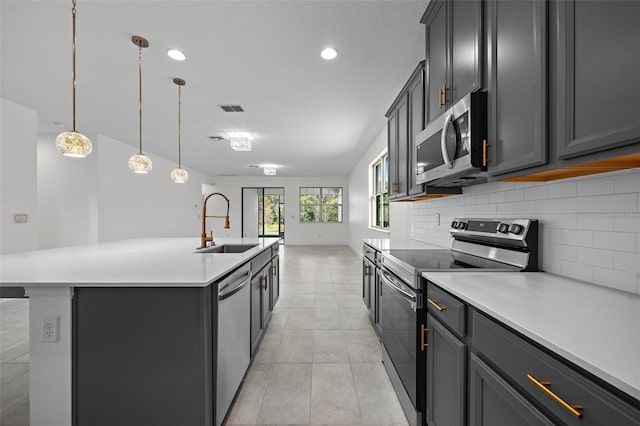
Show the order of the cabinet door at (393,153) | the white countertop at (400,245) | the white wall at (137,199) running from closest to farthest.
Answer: the white countertop at (400,245), the cabinet door at (393,153), the white wall at (137,199)

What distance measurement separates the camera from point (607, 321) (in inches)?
31.4

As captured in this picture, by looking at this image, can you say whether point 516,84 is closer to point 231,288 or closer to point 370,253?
point 231,288

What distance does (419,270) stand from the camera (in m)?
1.47

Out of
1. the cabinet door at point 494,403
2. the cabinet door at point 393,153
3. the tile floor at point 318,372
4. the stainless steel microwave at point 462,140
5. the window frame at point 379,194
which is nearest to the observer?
the cabinet door at point 494,403

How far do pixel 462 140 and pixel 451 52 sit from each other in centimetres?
63

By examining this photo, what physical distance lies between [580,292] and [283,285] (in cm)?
408

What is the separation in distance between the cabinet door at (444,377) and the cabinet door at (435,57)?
1394mm

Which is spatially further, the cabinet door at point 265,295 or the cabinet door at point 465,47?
the cabinet door at point 265,295

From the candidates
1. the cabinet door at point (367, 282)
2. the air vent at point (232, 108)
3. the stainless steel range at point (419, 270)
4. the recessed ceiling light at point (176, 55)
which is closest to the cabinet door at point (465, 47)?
the stainless steel range at point (419, 270)

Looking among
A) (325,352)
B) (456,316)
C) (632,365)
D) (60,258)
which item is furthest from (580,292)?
(60,258)

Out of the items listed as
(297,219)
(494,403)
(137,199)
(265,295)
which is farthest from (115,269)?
(297,219)

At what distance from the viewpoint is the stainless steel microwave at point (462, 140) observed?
142 centimetres

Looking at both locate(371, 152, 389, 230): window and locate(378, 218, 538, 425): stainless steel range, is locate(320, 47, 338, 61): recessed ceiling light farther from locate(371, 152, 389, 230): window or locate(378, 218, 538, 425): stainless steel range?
locate(371, 152, 389, 230): window

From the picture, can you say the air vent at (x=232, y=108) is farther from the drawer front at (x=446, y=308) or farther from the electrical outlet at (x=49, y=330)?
the drawer front at (x=446, y=308)
